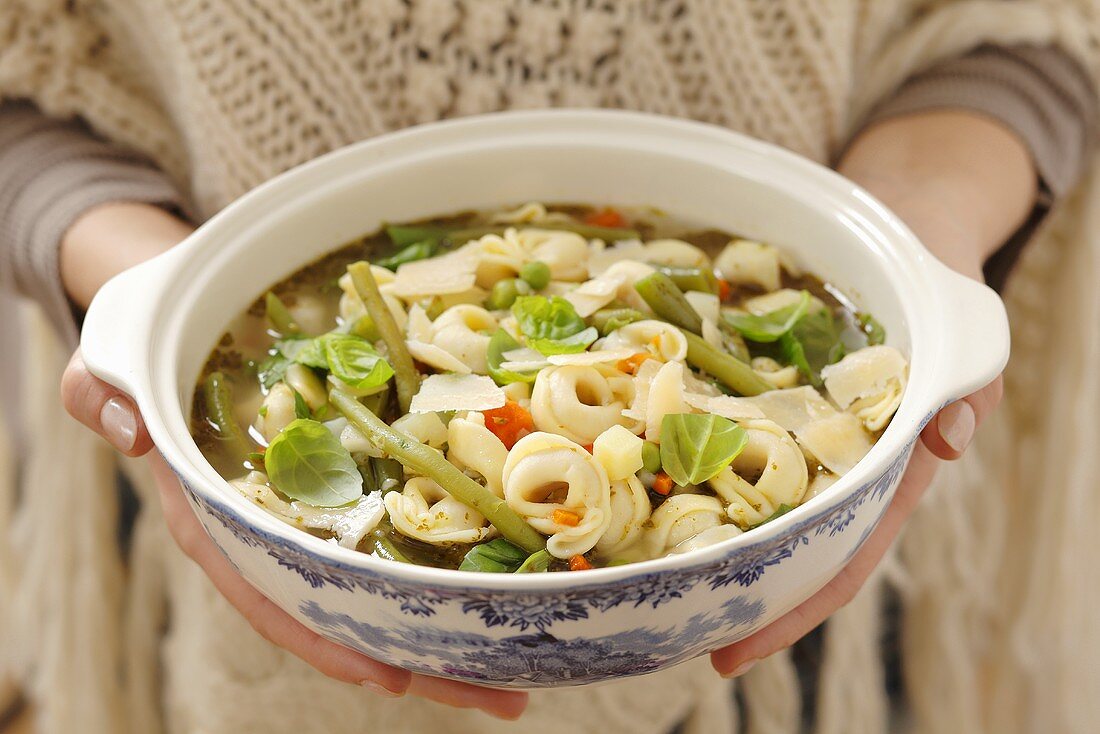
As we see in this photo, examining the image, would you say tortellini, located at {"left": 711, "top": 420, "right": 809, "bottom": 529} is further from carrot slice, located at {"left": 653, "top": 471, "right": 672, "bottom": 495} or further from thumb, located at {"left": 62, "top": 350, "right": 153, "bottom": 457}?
thumb, located at {"left": 62, "top": 350, "right": 153, "bottom": 457}

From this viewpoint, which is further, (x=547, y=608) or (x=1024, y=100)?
(x=1024, y=100)

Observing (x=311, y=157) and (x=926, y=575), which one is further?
(x=926, y=575)

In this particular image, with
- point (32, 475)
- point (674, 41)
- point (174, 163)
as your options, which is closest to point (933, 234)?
point (674, 41)

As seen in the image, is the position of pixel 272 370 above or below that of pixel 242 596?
above

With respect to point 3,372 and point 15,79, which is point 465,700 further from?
point 3,372

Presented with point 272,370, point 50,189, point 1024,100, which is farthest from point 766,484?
point 50,189

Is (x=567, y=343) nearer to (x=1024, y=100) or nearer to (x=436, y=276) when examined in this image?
(x=436, y=276)

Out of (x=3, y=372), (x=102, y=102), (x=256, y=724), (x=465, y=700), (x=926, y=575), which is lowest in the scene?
(x=3, y=372)
